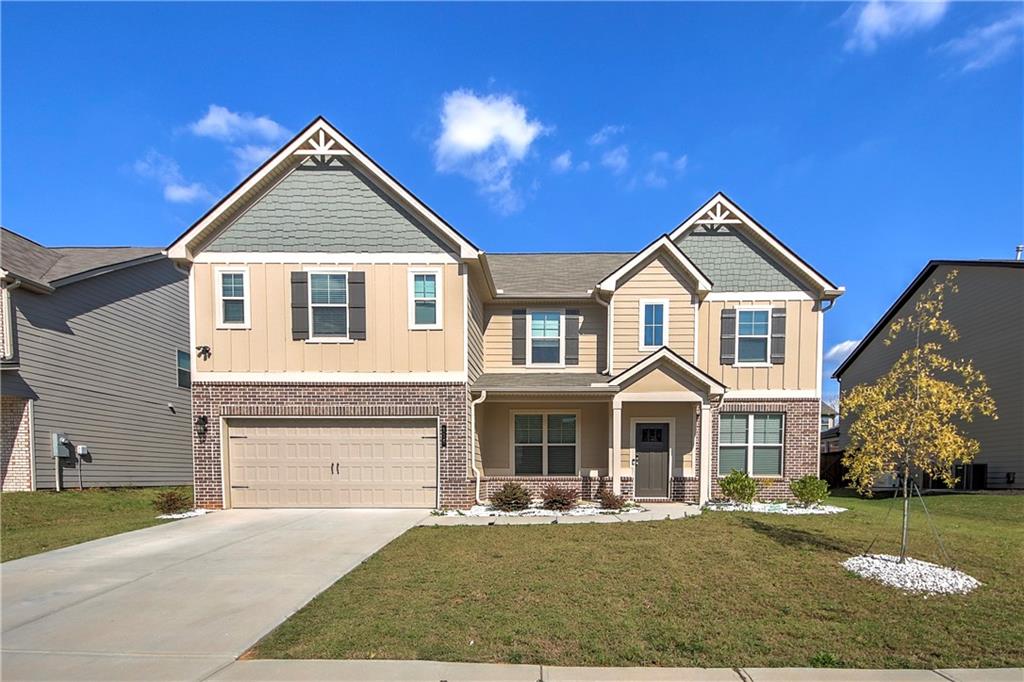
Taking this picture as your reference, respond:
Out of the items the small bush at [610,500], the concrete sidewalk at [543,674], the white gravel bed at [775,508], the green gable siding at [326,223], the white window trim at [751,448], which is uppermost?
the green gable siding at [326,223]

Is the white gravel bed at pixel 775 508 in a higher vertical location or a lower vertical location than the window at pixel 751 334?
lower

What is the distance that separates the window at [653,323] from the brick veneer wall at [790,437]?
243cm

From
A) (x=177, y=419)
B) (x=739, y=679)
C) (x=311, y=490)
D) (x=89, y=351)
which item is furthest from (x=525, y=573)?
(x=177, y=419)

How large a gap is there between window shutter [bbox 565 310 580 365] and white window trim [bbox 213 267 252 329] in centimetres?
777

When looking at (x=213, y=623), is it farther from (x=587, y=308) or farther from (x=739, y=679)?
(x=587, y=308)

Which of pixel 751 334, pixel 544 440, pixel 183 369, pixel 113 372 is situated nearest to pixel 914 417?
pixel 751 334

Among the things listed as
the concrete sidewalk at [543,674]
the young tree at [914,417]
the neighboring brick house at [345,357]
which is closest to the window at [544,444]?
the neighboring brick house at [345,357]

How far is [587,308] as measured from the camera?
44.5 ft

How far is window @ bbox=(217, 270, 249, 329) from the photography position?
444 inches

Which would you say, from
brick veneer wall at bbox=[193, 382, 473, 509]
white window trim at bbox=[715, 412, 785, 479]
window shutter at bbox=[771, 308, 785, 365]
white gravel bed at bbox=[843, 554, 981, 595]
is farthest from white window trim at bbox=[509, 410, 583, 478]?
white gravel bed at bbox=[843, 554, 981, 595]

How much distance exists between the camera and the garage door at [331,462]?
11367 millimetres

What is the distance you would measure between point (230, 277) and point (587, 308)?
8749mm

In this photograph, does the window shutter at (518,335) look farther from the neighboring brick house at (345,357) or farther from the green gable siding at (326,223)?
the green gable siding at (326,223)

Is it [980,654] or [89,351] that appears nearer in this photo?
[980,654]
